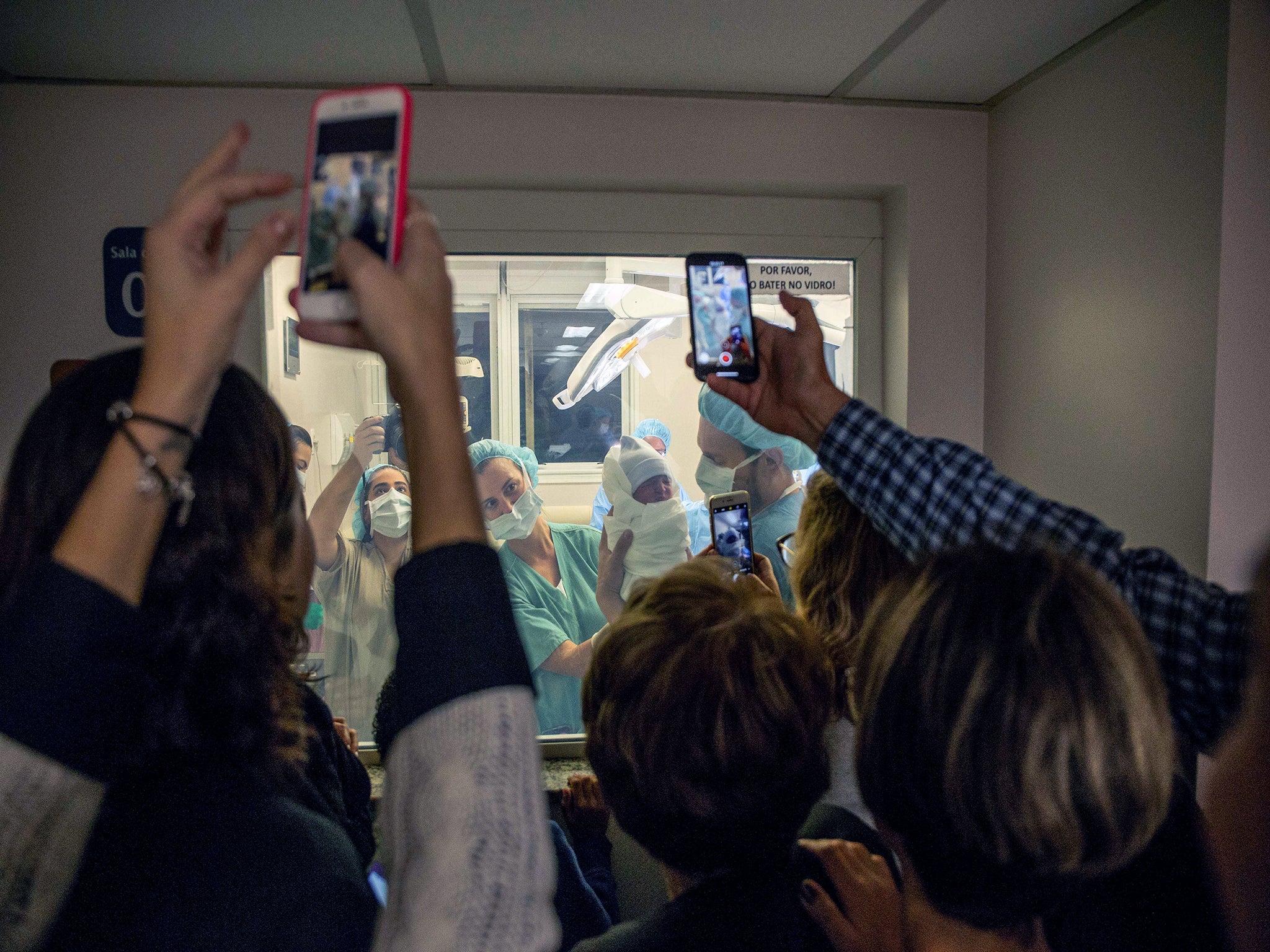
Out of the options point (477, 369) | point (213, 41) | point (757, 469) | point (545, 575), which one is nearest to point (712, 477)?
point (757, 469)

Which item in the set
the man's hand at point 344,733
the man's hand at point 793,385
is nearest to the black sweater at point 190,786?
the man's hand at point 793,385

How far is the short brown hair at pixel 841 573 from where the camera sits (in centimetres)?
97

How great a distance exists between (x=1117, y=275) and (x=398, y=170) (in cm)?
130

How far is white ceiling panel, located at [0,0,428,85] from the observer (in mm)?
1226

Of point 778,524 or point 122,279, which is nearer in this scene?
point 122,279

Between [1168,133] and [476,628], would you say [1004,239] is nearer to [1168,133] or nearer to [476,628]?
[1168,133]

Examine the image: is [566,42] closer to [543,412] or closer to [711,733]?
[543,412]

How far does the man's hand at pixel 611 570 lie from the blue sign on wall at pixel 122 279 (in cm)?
102

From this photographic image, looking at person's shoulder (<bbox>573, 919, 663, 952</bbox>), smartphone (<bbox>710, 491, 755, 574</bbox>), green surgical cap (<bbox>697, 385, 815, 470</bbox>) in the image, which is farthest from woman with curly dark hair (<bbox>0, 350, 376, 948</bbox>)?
green surgical cap (<bbox>697, 385, 815, 470</bbox>)

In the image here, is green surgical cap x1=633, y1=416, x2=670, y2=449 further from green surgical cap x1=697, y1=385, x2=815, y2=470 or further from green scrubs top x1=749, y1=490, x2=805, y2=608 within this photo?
green scrubs top x1=749, y1=490, x2=805, y2=608

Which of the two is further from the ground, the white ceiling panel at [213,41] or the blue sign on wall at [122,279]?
the white ceiling panel at [213,41]

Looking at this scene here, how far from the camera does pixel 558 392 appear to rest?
1677 mm

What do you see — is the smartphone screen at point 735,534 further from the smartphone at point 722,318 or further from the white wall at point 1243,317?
the white wall at point 1243,317

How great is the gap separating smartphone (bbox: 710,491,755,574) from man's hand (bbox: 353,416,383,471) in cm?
78
